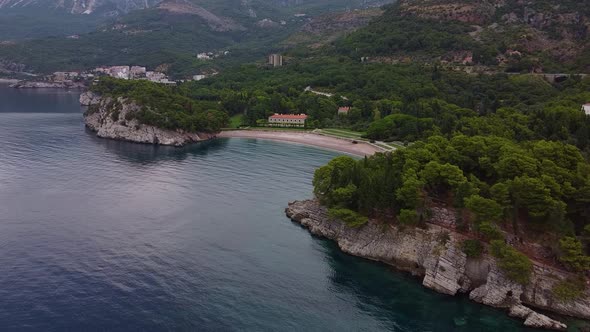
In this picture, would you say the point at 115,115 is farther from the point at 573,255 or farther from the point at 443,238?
the point at 573,255

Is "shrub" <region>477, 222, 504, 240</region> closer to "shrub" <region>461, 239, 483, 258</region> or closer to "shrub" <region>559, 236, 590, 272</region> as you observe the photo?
"shrub" <region>461, 239, 483, 258</region>

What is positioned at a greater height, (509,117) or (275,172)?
(509,117)

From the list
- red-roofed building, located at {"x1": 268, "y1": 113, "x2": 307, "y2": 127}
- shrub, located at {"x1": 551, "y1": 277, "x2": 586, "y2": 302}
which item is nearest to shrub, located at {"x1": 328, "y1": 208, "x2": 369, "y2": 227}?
shrub, located at {"x1": 551, "y1": 277, "x2": 586, "y2": 302}

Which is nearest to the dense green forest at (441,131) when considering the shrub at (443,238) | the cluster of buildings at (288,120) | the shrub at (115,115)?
the shrub at (443,238)

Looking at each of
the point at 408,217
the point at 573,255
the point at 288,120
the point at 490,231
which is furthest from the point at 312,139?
the point at 573,255

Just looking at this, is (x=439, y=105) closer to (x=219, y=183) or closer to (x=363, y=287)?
(x=219, y=183)

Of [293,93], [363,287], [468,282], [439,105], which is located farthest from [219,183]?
[293,93]
